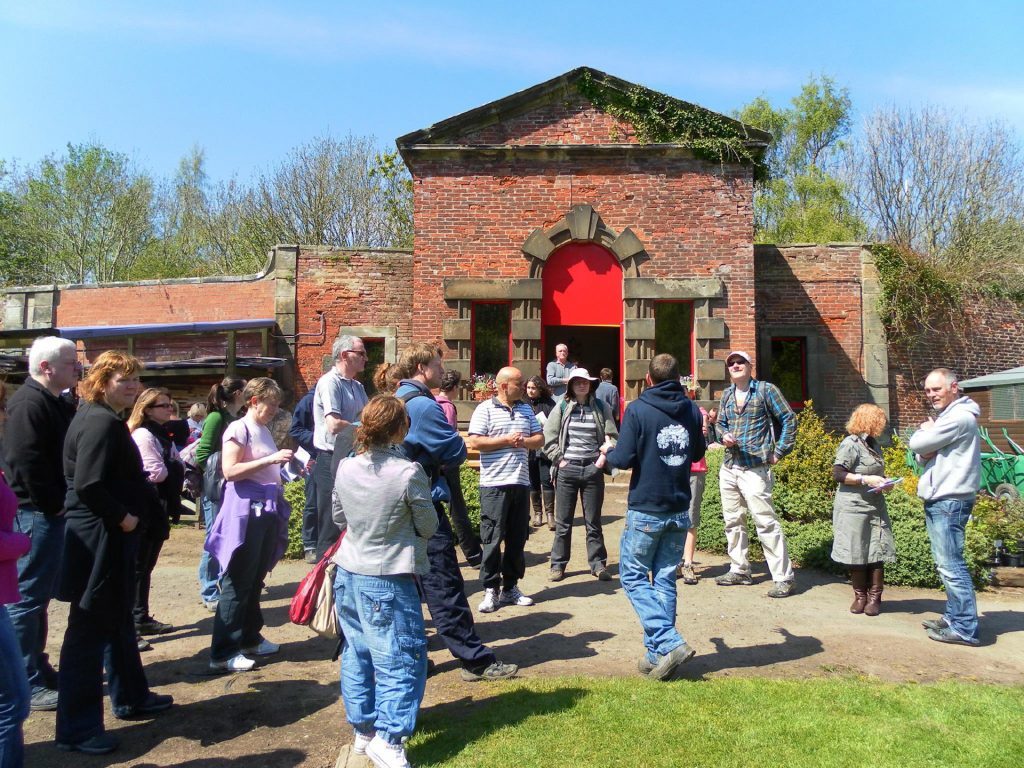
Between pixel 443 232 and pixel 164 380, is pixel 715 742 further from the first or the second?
pixel 164 380

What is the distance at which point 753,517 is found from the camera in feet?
21.7

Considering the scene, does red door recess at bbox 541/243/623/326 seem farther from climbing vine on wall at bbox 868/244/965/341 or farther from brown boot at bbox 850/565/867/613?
brown boot at bbox 850/565/867/613

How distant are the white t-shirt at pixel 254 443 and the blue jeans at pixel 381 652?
57.9 inches

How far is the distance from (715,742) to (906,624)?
→ 3.00 m

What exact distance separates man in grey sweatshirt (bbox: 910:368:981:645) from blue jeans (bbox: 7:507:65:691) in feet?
18.4

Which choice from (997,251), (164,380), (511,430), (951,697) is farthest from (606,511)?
(997,251)

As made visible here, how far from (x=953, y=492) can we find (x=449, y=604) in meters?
3.66

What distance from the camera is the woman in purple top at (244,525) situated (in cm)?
472

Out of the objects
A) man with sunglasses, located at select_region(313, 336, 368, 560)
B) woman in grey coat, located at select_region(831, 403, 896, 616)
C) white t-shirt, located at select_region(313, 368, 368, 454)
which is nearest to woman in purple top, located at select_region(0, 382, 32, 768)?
man with sunglasses, located at select_region(313, 336, 368, 560)

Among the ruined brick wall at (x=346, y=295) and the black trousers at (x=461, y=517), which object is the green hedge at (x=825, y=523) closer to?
the black trousers at (x=461, y=517)

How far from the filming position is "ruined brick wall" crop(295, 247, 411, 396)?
14930mm

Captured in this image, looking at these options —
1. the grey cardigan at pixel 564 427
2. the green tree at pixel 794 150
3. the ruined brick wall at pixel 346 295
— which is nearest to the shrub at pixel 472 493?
the grey cardigan at pixel 564 427

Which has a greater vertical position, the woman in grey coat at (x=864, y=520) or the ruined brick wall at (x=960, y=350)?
the ruined brick wall at (x=960, y=350)

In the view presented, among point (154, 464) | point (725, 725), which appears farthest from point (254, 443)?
point (725, 725)
